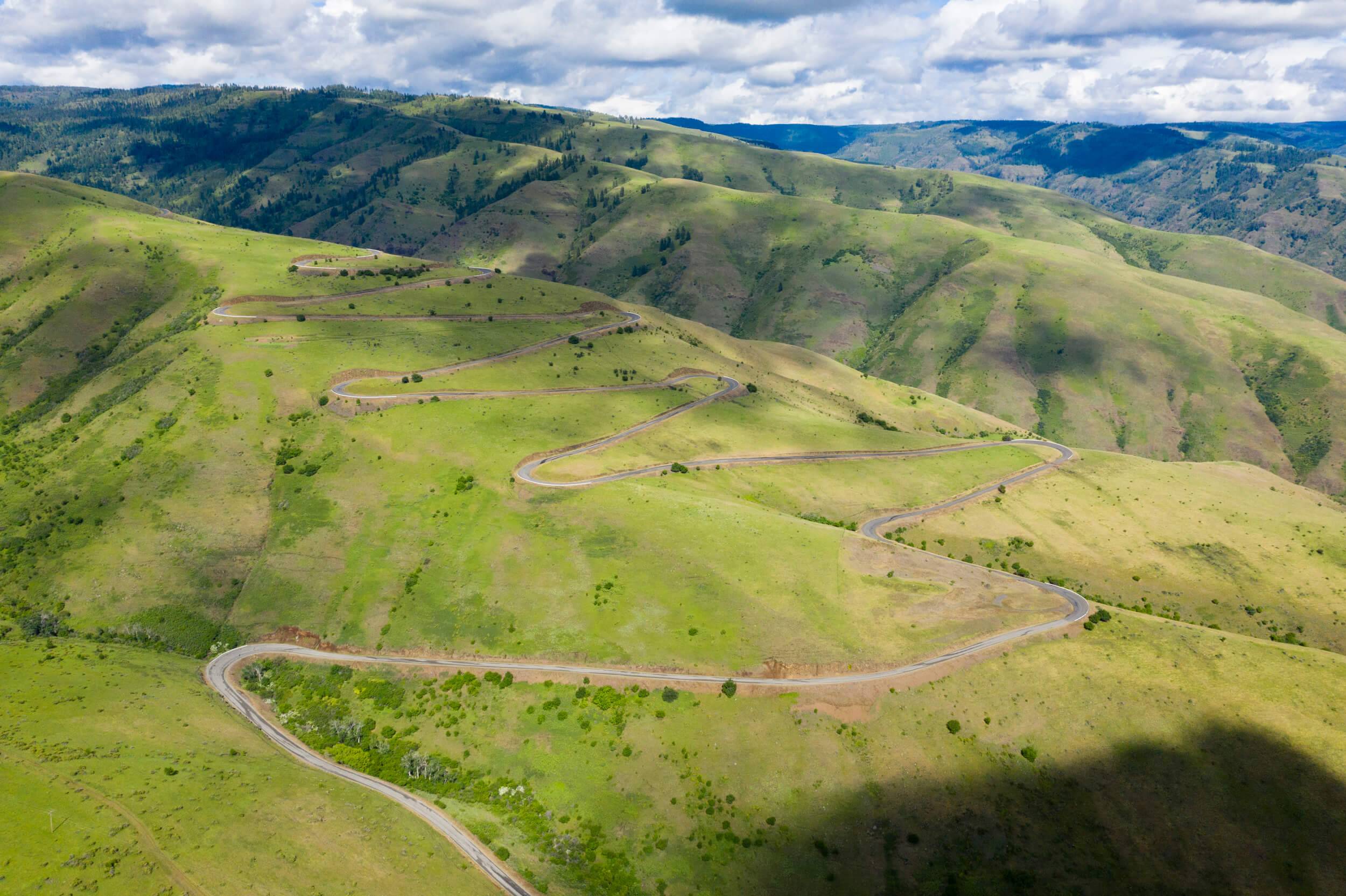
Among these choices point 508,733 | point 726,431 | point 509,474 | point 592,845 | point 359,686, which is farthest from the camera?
point 726,431

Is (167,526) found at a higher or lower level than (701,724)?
higher

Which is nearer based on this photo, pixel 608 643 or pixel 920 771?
pixel 920 771

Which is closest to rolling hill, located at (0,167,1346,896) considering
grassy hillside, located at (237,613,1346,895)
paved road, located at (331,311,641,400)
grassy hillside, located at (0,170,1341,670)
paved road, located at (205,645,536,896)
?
grassy hillside, located at (237,613,1346,895)

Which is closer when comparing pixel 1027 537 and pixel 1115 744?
pixel 1115 744

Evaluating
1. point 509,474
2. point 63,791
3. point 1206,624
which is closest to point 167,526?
point 509,474

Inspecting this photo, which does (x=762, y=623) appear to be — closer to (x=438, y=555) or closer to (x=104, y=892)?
(x=438, y=555)

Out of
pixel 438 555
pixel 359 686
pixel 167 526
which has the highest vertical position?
pixel 167 526

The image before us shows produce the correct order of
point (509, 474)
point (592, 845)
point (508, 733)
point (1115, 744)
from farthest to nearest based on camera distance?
point (509, 474)
point (508, 733)
point (1115, 744)
point (592, 845)

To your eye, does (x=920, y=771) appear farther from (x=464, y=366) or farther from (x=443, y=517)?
(x=464, y=366)

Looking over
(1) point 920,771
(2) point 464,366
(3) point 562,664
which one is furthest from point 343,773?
(2) point 464,366
